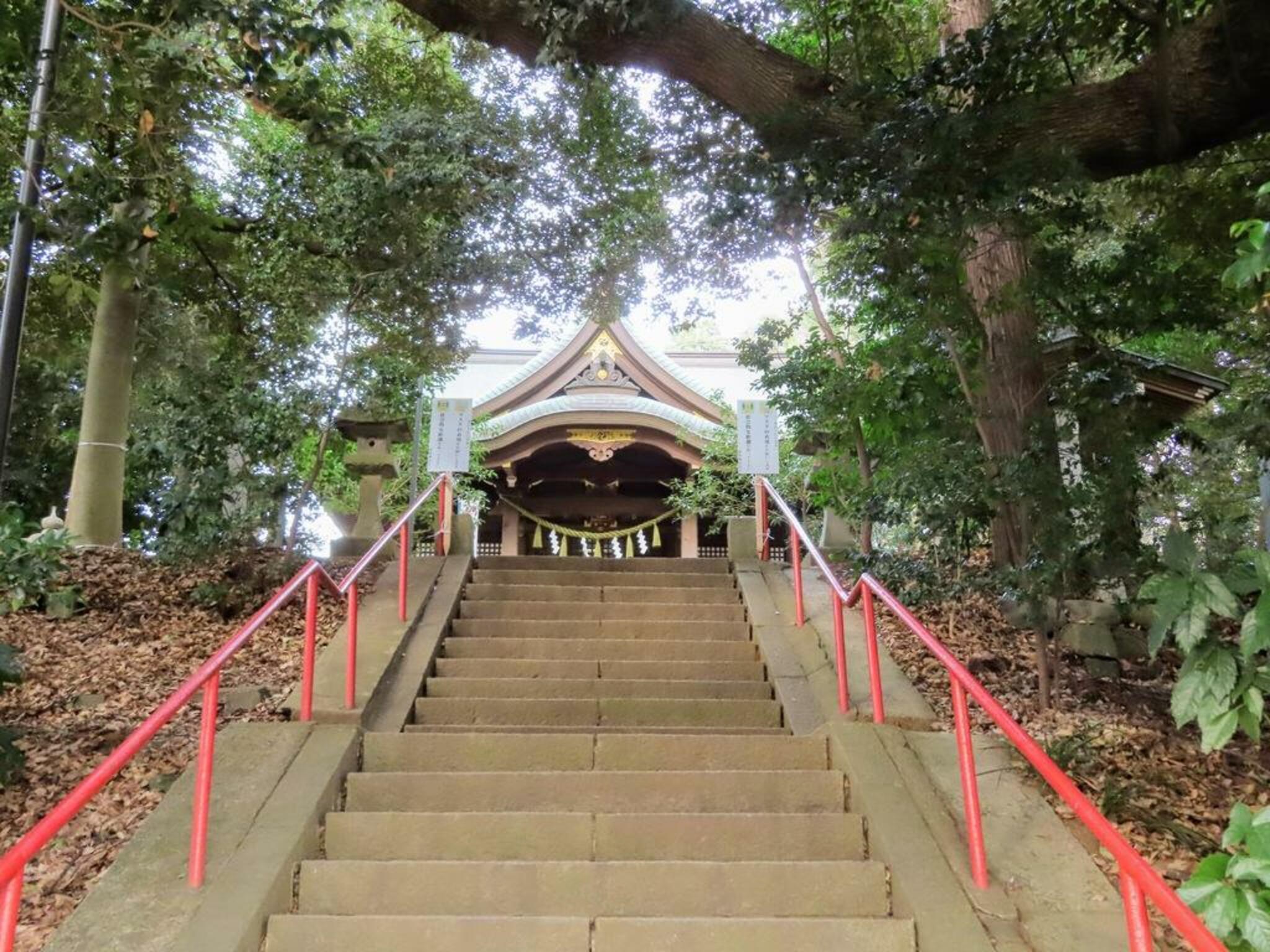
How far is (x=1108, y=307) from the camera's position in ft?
19.1

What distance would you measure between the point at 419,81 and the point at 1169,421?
8627 mm

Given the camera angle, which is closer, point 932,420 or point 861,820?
point 861,820

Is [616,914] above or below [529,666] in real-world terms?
below

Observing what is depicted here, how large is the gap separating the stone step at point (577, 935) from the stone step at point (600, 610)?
3.30 meters

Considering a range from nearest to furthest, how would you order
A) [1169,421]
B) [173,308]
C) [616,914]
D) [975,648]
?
[616,914], [975,648], [1169,421], [173,308]

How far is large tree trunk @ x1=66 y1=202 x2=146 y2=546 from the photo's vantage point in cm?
824

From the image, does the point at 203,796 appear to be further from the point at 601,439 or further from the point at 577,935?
the point at 601,439

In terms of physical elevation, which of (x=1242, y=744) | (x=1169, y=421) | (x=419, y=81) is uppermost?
(x=419, y=81)

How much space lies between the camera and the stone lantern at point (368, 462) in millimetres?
7863

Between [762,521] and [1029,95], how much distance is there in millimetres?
3931

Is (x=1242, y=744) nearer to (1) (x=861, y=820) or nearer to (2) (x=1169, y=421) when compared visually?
(1) (x=861, y=820)

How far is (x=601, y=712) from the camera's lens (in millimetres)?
4836

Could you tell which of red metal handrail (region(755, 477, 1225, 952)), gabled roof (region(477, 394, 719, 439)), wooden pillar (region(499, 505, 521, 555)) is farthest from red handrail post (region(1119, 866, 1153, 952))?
wooden pillar (region(499, 505, 521, 555))

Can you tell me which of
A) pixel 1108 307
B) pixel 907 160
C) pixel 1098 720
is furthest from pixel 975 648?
pixel 907 160
